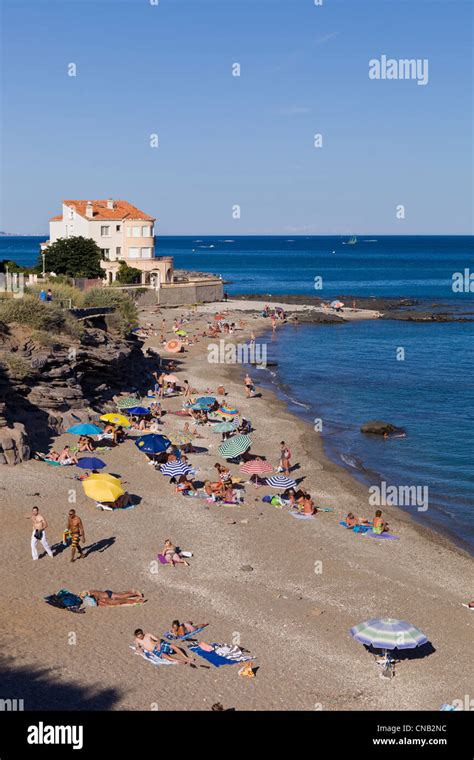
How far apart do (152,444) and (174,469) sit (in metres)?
1.96

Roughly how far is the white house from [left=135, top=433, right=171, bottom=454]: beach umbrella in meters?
53.1

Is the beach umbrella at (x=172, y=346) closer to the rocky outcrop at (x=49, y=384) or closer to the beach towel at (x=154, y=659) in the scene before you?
the rocky outcrop at (x=49, y=384)

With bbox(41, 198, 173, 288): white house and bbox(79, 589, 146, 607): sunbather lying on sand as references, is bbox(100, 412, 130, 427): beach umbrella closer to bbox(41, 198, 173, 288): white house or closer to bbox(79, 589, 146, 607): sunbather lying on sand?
bbox(79, 589, 146, 607): sunbather lying on sand

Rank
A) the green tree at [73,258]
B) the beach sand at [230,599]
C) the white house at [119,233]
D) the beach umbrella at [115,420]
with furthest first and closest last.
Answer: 1. the white house at [119,233]
2. the green tree at [73,258]
3. the beach umbrella at [115,420]
4. the beach sand at [230,599]

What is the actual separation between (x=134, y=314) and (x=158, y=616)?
3036 centimetres

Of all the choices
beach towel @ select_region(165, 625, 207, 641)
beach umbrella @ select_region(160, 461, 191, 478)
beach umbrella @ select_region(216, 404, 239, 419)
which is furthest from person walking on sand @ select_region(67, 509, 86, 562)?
beach umbrella @ select_region(216, 404, 239, 419)

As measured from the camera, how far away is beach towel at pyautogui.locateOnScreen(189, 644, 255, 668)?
1562cm

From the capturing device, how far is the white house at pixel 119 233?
3191 inches

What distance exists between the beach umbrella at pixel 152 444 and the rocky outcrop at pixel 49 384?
3.43 meters

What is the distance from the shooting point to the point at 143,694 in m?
14.2

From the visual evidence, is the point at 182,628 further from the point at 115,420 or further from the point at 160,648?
the point at 115,420

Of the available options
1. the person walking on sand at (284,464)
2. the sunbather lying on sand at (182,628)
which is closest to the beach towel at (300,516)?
the person walking on sand at (284,464)
